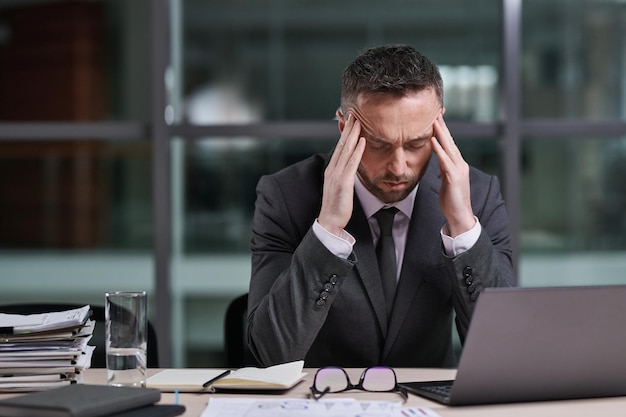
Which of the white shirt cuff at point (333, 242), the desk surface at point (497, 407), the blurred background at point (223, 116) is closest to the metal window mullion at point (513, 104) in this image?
the blurred background at point (223, 116)

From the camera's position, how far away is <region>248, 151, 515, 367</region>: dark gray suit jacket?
200cm

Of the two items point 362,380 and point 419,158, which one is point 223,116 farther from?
point 362,380

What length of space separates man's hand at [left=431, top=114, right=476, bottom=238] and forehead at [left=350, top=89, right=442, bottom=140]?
1.8 inches

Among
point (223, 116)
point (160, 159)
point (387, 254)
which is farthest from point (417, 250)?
point (223, 116)

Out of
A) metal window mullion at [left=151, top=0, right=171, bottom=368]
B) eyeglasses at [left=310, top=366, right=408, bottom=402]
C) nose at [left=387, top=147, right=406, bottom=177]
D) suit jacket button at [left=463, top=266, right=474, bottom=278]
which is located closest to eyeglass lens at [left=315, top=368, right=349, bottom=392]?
eyeglasses at [left=310, top=366, right=408, bottom=402]

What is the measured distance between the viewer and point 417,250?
7.20 feet

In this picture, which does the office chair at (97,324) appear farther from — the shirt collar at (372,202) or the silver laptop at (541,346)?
the silver laptop at (541,346)

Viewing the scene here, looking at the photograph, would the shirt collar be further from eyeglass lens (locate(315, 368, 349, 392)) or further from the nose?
eyeglass lens (locate(315, 368, 349, 392))

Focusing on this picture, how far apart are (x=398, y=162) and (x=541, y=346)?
28.0 inches

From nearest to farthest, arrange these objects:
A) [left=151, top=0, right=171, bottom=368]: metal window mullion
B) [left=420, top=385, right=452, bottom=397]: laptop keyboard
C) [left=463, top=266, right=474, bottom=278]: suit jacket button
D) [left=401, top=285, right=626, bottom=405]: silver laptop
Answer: [left=401, top=285, right=626, bottom=405]: silver laptop → [left=420, top=385, right=452, bottom=397]: laptop keyboard → [left=463, top=266, right=474, bottom=278]: suit jacket button → [left=151, top=0, right=171, bottom=368]: metal window mullion

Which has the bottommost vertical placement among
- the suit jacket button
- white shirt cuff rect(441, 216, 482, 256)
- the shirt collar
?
the suit jacket button

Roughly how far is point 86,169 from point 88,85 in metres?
0.38

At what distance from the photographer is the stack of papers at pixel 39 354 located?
169 cm

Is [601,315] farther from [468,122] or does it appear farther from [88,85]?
[88,85]
